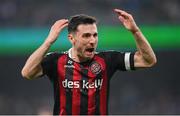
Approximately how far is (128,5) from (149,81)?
40.1 inches

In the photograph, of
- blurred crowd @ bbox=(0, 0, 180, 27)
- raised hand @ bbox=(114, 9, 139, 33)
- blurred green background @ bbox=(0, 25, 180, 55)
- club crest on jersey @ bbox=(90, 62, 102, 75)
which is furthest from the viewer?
blurred crowd @ bbox=(0, 0, 180, 27)

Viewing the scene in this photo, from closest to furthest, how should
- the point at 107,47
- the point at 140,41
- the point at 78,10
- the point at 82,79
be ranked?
the point at 140,41, the point at 82,79, the point at 107,47, the point at 78,10

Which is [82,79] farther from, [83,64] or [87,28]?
[87,28]

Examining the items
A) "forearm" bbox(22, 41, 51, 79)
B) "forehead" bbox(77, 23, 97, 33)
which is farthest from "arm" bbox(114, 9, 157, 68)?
"forearm" bbox(22, 41, 51, 79)

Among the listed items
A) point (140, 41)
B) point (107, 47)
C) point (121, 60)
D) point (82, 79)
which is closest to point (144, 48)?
point (140, 41)

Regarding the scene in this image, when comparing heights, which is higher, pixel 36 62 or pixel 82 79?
pixel 36 62

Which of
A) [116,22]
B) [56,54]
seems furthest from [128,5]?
[56,54]

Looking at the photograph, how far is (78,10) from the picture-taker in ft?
25.3

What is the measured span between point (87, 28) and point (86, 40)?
86mm

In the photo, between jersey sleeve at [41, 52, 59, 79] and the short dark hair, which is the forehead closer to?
the short dark hair

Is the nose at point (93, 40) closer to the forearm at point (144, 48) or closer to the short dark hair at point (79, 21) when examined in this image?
the short dark hair at point (79, 21)

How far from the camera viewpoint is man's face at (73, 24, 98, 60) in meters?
4.19

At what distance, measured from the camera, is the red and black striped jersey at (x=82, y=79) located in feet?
13.8

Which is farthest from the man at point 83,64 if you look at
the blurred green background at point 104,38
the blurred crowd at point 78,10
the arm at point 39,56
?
the blurred crowd at point 78,10
